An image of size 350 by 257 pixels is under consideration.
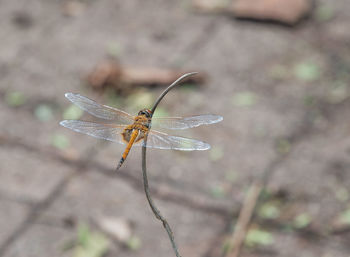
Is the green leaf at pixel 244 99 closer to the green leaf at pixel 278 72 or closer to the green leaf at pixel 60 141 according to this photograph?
the green leaf at pixel 278 72

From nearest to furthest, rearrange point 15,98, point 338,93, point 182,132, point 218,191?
1. point 218,191
2. point 182,132
3. point 338,93
4. point 15,98

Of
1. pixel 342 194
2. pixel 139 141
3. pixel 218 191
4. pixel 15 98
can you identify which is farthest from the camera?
pixel 15 98

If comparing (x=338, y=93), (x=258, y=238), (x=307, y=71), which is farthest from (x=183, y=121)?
(x=307, y=71)

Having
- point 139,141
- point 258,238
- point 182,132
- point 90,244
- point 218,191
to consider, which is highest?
point 182,132

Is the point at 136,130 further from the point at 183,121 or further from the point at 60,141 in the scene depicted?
the point at 60,141

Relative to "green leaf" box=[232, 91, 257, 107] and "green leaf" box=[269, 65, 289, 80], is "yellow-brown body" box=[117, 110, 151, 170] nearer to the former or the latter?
"green leaf" box=[232, 91, 257, 107]

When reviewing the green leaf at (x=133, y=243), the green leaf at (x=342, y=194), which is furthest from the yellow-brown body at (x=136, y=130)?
the green leaf at (x=342, y=194)

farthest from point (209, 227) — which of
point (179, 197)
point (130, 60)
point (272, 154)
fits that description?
point (130, 60)

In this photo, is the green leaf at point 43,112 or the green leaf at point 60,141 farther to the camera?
the green leaf at point 43,112
